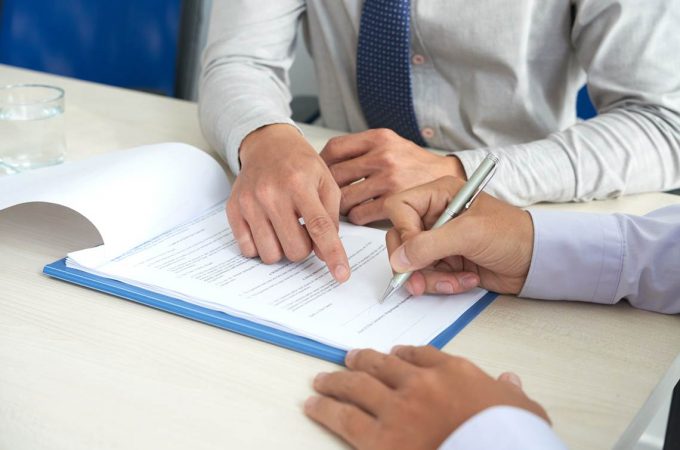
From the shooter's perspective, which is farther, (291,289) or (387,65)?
(387,65)

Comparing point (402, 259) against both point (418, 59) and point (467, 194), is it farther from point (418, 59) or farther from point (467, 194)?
point (418, 59)

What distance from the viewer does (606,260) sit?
746 millimetres

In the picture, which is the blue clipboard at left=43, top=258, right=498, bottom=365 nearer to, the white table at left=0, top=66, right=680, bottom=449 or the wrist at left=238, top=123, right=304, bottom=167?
the white table at left=0, top=66, right=680, bottom=449

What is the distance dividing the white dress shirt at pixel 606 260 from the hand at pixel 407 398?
6.8 inches

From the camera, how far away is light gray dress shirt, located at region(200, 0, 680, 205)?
99cm

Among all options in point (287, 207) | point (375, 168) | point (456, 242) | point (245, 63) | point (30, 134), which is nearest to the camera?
point (456, 242)

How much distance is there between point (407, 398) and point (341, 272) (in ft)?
0.68

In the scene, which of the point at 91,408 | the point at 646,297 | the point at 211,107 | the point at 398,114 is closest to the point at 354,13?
the point at 398,114

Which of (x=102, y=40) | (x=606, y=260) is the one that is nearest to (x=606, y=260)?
(x=606, y=260)

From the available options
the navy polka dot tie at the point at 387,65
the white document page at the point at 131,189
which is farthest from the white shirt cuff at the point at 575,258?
the navy polka dot tie at the point at 387,65

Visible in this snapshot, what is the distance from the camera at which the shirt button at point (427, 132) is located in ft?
4.08

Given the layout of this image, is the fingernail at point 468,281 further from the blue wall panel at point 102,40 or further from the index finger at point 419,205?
the blue wall panel at point 102,40

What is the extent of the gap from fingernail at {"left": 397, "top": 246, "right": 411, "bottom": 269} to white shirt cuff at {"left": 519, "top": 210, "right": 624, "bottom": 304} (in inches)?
4.4

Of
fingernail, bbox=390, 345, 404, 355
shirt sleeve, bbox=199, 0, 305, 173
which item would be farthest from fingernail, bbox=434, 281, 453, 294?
shirt sleeve, bbox=199, 0, 305, 173
